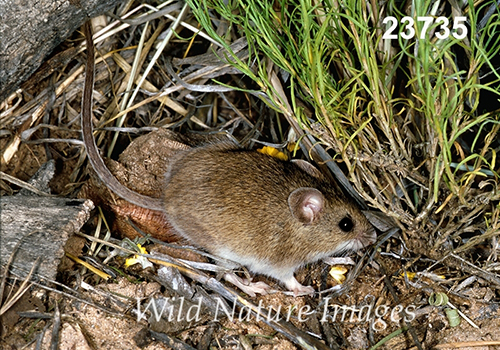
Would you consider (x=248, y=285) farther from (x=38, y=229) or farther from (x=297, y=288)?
(x=38, y=229)

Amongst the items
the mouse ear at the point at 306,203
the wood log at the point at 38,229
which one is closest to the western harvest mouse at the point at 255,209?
the mouse ear at the point at 306,203

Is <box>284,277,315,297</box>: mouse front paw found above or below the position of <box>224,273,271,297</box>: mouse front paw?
below

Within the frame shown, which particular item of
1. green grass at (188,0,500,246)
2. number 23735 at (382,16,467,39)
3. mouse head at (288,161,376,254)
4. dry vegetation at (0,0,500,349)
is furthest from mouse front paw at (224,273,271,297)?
number 23735 at (382,16,467,39)

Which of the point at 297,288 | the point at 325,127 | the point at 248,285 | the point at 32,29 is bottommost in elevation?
the point at 297,288

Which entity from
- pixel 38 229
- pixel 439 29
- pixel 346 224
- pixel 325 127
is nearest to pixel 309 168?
pixel 346 224

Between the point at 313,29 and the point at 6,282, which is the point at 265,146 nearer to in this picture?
the point at 313,29

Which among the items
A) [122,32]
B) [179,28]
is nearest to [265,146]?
[179,28]

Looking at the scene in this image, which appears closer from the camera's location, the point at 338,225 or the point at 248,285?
the point at 248,285

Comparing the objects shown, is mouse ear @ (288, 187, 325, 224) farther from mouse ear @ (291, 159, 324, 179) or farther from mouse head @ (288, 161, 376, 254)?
mouse ear @ (291, 159, 324, 179)
